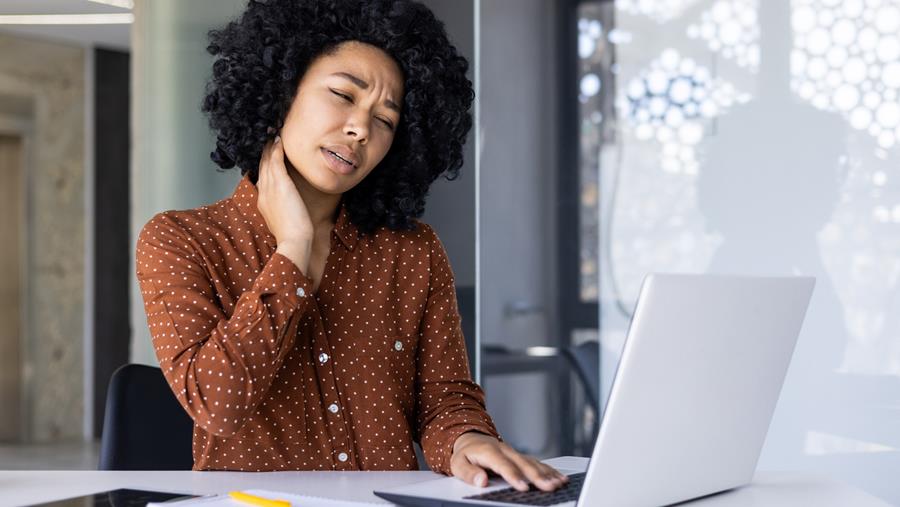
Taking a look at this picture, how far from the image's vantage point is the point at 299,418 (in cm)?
175

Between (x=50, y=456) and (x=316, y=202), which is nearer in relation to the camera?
(x=316, y=202)

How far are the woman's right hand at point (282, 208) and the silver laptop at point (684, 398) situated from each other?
456 millimetres

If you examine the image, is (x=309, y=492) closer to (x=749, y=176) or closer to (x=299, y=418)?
(x=299, y=418)

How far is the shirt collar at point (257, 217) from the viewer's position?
1.84 meters

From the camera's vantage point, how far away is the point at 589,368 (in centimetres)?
339

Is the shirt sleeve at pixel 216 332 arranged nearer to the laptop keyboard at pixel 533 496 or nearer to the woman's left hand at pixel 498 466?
the woman's left hand at pixel 498 466

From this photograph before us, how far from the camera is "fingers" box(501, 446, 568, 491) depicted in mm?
1333

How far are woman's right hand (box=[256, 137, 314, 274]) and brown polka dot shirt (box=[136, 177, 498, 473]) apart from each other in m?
0.03

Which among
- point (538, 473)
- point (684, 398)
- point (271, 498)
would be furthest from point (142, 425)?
point (684, 398)

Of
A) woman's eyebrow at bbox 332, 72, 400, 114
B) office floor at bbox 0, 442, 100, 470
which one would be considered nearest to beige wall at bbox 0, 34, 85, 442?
office floor at bbox 0, 442, 100, 470

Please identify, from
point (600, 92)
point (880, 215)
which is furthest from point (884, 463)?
point (600, 92)

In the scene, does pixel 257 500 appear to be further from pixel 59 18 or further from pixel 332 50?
pixel 59 18

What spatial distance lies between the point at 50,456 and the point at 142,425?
5.22 meters

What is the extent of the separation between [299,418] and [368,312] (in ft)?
0.72
